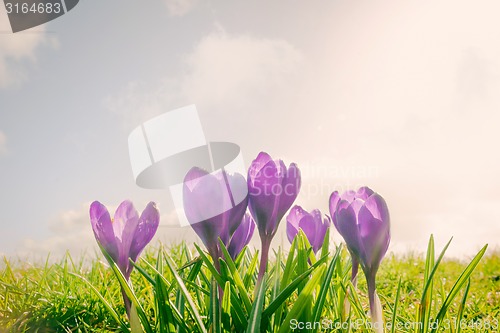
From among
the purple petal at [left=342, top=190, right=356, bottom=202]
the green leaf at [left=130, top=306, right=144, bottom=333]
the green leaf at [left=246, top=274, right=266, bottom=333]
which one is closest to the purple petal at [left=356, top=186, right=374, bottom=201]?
the purple petal at [left=342, top=190, right=356, bottom=202]

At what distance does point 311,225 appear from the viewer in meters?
1.99

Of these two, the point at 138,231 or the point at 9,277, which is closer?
the point at 138,231

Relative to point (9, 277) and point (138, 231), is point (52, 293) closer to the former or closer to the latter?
point (9, 277)

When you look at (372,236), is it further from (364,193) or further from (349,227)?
(364,193)

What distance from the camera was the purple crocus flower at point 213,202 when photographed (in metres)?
1.42

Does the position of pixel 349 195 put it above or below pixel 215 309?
above

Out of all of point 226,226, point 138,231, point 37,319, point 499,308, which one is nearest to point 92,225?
point 138,231

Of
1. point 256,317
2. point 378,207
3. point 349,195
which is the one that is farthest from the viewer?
point 349,195

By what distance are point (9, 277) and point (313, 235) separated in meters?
2.37

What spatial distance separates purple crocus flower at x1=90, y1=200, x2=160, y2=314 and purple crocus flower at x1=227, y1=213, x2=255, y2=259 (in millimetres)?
285

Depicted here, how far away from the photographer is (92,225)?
159 centimetres

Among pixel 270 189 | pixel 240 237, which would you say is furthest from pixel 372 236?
pixel 240 237

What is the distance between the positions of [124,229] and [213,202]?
35 centimetres

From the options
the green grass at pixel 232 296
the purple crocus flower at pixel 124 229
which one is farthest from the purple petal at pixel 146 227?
the green grass at pixel 232 296
